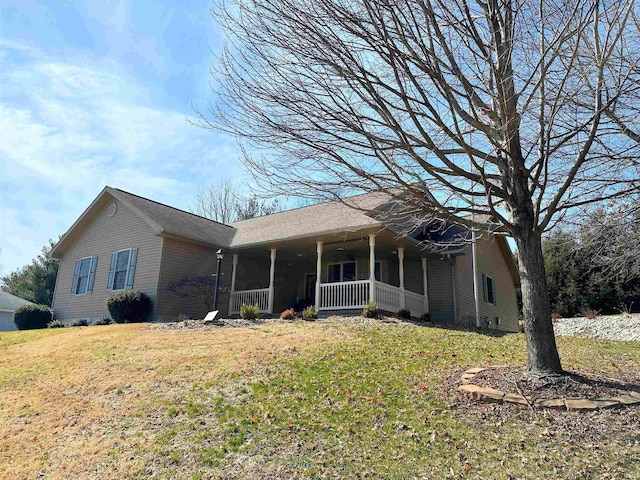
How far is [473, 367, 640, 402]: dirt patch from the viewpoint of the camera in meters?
5.75

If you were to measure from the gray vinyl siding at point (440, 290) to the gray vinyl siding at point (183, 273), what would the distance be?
7.92 metres

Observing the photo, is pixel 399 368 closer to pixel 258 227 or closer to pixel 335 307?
pixel 335 307

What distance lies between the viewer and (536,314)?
6293 mm

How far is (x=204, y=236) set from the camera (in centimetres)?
1802

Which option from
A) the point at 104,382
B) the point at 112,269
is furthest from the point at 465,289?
the point at 112,269

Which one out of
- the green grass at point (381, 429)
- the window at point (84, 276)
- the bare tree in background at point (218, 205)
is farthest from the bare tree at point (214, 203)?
the green grass at point (381, 429)

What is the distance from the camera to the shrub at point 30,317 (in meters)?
18.8

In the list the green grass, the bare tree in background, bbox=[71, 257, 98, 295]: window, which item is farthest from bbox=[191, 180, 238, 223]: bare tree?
the green grass

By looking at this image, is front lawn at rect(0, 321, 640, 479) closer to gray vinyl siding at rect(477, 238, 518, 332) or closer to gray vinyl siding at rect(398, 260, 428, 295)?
gray vinyl siding at rect(398, 260, 428, 295)

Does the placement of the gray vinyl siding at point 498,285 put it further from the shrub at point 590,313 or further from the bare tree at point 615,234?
the bare tree at point 615,234

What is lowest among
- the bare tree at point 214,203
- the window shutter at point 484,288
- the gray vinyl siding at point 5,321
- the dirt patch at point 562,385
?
the dirt patch at point 562,385

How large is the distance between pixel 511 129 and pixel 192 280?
13210 millimetres

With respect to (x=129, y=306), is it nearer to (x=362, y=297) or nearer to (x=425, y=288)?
(x=362, y=297)

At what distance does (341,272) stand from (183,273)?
6.08 metres
